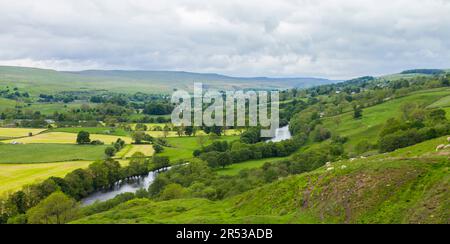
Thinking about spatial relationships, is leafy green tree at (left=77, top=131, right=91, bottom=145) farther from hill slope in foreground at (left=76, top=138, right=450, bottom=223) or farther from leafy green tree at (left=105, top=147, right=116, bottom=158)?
hill slope in foreground at (left=76, top=138, right=450, bottom=223)

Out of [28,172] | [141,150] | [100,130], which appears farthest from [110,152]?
[100,130]

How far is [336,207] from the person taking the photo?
2764 centimetres

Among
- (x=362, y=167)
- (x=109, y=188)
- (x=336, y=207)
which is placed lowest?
(x=109, y=188)

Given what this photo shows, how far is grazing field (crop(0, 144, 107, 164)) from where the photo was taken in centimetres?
10569

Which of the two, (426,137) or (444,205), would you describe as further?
(426,137)

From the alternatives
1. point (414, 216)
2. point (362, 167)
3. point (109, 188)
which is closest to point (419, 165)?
point (362, 167)

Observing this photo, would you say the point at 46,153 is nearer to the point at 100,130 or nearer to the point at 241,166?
the point at 100,130

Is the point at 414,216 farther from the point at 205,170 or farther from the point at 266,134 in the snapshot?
the point at 266,134

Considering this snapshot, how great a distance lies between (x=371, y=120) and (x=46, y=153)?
344ft

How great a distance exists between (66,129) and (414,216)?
16073 cm

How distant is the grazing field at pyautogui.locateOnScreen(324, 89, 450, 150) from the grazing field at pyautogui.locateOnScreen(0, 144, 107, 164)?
76.8m

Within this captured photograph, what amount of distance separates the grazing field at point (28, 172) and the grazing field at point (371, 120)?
74.7m

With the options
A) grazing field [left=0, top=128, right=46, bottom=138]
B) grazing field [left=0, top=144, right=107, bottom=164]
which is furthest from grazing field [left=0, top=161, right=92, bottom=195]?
grazing field [left=0, top=128, right=46, bottom=138]
